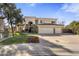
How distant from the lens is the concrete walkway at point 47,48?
3383mm

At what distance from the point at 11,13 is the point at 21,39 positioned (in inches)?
15.7

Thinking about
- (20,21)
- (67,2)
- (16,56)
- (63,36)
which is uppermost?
(67,2)

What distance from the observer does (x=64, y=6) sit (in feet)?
11.1

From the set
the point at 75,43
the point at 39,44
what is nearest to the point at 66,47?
the point at 75,43

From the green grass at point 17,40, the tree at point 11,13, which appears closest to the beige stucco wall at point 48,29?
the green grass at point 17,40

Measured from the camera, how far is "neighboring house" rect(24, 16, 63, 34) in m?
3.44

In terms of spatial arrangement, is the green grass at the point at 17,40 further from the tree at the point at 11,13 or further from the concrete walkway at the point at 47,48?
the tree at the point at 11,13

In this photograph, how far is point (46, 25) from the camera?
3.49m

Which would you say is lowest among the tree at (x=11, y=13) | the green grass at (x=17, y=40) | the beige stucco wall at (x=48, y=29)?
the green grass at (x=17, y=40)

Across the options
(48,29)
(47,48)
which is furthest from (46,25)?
(47,48)

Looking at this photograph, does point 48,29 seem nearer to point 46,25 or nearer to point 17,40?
point 46,25

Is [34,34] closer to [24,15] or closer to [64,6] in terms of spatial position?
[24,15]

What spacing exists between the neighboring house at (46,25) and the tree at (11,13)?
5.0 inches

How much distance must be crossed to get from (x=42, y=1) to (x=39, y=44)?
0.61m
